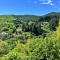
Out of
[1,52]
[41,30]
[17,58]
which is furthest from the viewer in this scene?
[41,30]

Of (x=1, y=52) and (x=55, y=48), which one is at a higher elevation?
(x=55, y=48)

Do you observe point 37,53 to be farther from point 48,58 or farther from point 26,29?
point 26,29

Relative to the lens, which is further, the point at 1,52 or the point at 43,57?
the point at 1,52

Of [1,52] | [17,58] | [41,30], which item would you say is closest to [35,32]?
[41,30]

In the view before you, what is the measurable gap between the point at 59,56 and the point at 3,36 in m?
56.2

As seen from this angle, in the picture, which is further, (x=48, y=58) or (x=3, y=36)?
(x=3, y=36)

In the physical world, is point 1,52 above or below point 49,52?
below

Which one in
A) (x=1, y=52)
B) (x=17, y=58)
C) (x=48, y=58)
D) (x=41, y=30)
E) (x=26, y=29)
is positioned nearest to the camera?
(x=48, y=58)

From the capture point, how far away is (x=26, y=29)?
77062 mm

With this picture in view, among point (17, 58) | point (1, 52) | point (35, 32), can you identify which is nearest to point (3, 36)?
point (35, 32)

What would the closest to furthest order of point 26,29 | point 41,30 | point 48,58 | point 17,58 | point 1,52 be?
point 48,58 < point 17,58 < point 1,52 < point 41,30 < point 26,29

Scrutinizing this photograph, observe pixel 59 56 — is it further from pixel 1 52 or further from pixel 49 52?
pixel 1 52

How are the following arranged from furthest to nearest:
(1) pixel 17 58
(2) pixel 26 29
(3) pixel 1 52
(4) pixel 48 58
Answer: (2) pixel 26 29, (3) pixel 1 52, (1) pixel 17 58, (4) pixel 48 58

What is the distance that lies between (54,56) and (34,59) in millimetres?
1375
